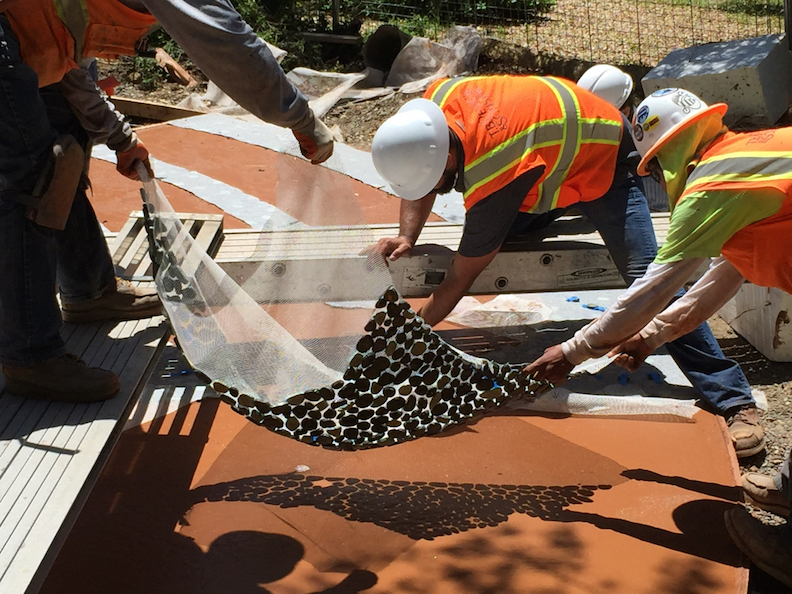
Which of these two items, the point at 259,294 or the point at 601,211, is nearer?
the point at 259,294

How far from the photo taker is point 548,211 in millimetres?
3797

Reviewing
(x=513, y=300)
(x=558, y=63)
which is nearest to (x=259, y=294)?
(x=513, y=300)

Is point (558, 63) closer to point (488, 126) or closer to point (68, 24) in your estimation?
point (488, 126)

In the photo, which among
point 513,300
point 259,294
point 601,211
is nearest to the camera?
point 259,294

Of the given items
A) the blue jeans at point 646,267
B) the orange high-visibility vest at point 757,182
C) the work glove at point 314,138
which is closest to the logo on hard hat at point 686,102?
the orange high-visibility vest at point 757,182

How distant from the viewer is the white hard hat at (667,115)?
2.55m

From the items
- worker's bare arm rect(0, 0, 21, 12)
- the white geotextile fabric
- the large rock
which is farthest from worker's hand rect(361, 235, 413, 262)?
the large rock

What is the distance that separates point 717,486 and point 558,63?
20.4 feet

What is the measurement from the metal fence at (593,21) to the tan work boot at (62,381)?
703cm

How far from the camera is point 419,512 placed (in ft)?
9.46

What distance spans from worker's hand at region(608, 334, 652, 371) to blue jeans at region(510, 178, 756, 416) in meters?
0.58

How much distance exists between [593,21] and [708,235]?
8090mm

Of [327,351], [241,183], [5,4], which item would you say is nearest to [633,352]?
[327,351]

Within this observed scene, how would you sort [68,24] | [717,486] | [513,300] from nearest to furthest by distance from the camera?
[68,24], [717,486], [513,300]
